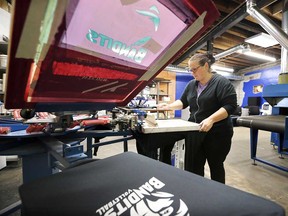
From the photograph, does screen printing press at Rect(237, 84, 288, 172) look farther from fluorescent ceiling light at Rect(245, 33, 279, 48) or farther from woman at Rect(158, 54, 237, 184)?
fluorescent ceiling light at Rect(245, 33, 279, 48)

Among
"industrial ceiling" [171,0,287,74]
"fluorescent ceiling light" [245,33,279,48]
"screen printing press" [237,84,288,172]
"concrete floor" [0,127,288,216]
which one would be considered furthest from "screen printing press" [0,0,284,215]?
"fluorescent ceiling light" [245,33,279,48]

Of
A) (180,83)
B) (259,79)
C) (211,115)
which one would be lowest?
(211,115)

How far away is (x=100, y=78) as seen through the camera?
661 mm

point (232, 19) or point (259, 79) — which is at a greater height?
point (232, 19)

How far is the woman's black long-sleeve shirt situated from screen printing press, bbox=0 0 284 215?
2.61ft

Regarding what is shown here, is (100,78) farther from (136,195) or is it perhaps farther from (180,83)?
(180,83)

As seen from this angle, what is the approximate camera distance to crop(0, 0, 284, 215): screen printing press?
33cm

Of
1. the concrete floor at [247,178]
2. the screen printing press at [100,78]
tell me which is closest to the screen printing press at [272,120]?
the concrete floor at [247,178]

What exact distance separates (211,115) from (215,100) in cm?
16

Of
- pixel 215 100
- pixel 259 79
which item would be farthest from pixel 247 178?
pixel 259 79

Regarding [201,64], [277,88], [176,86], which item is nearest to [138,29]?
[201,64]

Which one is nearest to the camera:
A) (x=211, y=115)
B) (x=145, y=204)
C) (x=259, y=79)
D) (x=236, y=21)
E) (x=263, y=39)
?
(x=145, y=204)

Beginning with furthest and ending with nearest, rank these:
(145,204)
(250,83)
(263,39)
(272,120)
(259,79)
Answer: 1. (250,83)
2. (259,79)
3. (263,39)
4. (272,120)
5. (145,204)

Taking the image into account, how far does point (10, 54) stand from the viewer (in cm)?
40
